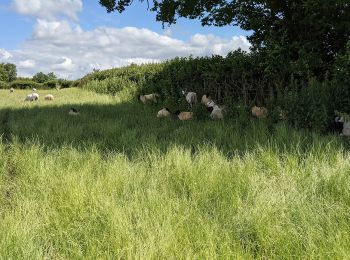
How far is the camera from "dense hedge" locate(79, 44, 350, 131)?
→ 27.1 ft

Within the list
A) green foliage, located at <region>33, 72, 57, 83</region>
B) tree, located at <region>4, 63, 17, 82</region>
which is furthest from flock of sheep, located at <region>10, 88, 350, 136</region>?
tree, located at <region>4, 63, 17, 82</region>

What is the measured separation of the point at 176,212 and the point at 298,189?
1.51 meters

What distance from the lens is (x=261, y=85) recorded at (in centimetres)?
1077

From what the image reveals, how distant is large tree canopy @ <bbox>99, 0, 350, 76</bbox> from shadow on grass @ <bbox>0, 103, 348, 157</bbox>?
3.56 metres

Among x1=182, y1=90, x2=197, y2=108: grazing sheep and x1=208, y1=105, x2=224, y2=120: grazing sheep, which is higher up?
x1=182, y1=90, x2=197, y2=108: grazing sheep

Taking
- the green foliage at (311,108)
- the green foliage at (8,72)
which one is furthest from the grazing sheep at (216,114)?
the green foliage at (8,72)

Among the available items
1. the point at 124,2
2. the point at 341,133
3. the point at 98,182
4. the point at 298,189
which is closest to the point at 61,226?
the point at 98,182

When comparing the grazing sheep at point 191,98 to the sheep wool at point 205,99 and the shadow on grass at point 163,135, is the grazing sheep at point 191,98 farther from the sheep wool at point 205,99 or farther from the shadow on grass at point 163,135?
the shadow on grass at point 163,135

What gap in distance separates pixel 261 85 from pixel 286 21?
261cm

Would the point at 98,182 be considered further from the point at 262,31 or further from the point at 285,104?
the point at 262,31

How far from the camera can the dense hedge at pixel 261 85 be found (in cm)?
827

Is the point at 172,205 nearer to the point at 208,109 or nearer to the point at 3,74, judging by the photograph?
the point at 208,109

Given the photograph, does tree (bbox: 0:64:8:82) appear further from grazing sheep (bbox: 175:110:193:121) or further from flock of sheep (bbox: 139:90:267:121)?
grazing sheep (bbox: 175:110:193:121)

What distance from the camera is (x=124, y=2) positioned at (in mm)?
13477
